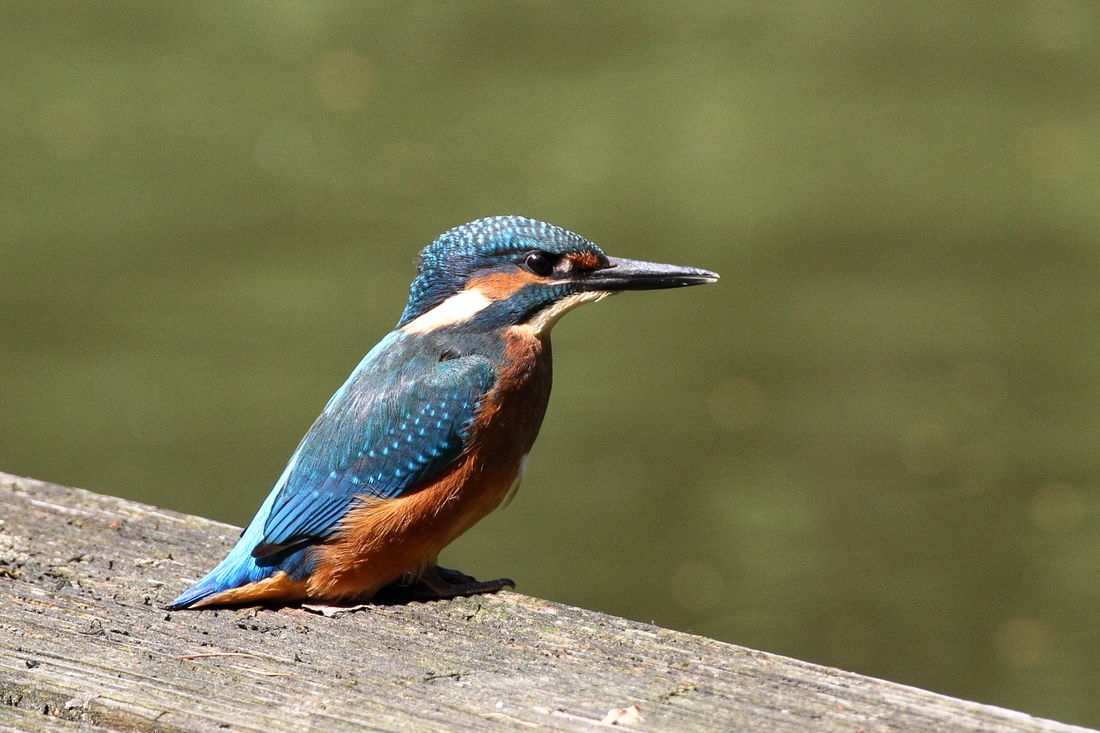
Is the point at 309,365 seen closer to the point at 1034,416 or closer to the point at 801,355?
the point at 801,355

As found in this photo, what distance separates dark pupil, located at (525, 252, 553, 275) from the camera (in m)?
3.57

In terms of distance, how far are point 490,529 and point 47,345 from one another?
3234 millimetres

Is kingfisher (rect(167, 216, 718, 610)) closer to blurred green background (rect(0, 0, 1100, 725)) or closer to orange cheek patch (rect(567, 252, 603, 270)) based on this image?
orange cheek patch (rect(567, 252, 603, 270))

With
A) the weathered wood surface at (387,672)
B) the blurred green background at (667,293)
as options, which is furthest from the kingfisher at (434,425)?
the blurred green background at (667,293)

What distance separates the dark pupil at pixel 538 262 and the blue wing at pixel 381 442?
25 cm

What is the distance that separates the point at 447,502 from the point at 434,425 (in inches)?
7.3

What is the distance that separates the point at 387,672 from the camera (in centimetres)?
260

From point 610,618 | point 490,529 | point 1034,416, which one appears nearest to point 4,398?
point 490,529

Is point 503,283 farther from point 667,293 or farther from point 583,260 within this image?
point 667,293

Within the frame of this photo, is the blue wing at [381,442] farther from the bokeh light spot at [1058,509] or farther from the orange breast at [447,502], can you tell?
the bokeh light spot at [1058,509]

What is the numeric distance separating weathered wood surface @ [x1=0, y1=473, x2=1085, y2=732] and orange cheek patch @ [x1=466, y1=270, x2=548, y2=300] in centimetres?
82

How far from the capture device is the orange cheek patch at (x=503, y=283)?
141 inches

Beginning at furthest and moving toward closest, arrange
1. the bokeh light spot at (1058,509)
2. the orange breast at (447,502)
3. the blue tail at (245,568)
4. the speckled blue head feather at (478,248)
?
the bokeh light spot at (1058,509), the speckled blue head feather at (478,248), the orange breast at (447,502), the blue tail at (245,568)

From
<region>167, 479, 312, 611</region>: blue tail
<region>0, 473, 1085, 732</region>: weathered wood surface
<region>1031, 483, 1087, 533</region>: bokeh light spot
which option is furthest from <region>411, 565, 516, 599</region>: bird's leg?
<region>1031, 483, 1087, 533</region>: bokeh light spot
